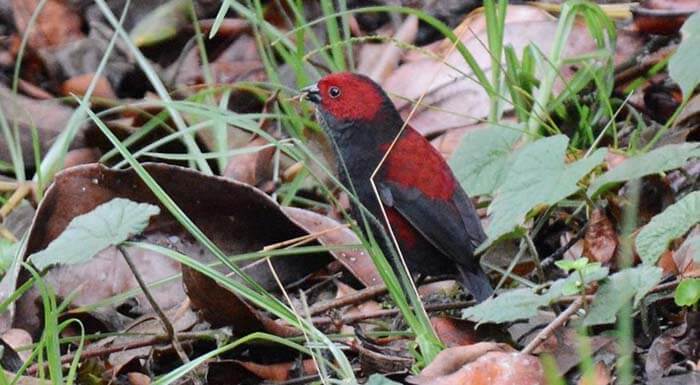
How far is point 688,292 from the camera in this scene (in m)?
3.04

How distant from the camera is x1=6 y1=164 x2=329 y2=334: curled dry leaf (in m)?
3.98

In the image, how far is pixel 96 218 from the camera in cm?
321

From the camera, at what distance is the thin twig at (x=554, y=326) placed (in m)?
3.07

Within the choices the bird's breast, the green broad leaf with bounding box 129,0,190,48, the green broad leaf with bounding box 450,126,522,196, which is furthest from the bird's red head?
the green broad leaf with bounding box 129,0,190,48

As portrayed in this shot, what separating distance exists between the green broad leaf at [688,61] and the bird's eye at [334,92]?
4.16 ft

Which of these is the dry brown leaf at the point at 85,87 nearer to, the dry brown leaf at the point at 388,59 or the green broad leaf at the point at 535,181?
the dry brown leaf at the point at 388,59

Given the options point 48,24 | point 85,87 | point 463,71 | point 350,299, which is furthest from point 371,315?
point 48,24

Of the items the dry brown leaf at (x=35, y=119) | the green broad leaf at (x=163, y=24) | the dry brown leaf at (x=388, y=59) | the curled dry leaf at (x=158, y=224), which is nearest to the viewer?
the curled dry leaf at (x=158, y=224)

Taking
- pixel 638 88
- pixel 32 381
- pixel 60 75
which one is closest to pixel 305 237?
pixel 32 381

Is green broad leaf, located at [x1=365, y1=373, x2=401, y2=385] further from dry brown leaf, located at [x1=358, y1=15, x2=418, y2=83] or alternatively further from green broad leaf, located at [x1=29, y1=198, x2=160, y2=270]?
dry brown leaf, located at [x1=358, y1=15, x2=418, y2=83]

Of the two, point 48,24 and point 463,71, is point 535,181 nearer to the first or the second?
point 463,71

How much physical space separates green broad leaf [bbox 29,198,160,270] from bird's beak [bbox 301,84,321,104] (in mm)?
1332

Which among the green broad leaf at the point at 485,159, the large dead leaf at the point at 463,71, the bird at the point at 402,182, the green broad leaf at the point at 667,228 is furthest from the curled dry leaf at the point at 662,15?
the green broad leaf at the point at 667,228

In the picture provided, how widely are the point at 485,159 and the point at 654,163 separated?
0.61m
